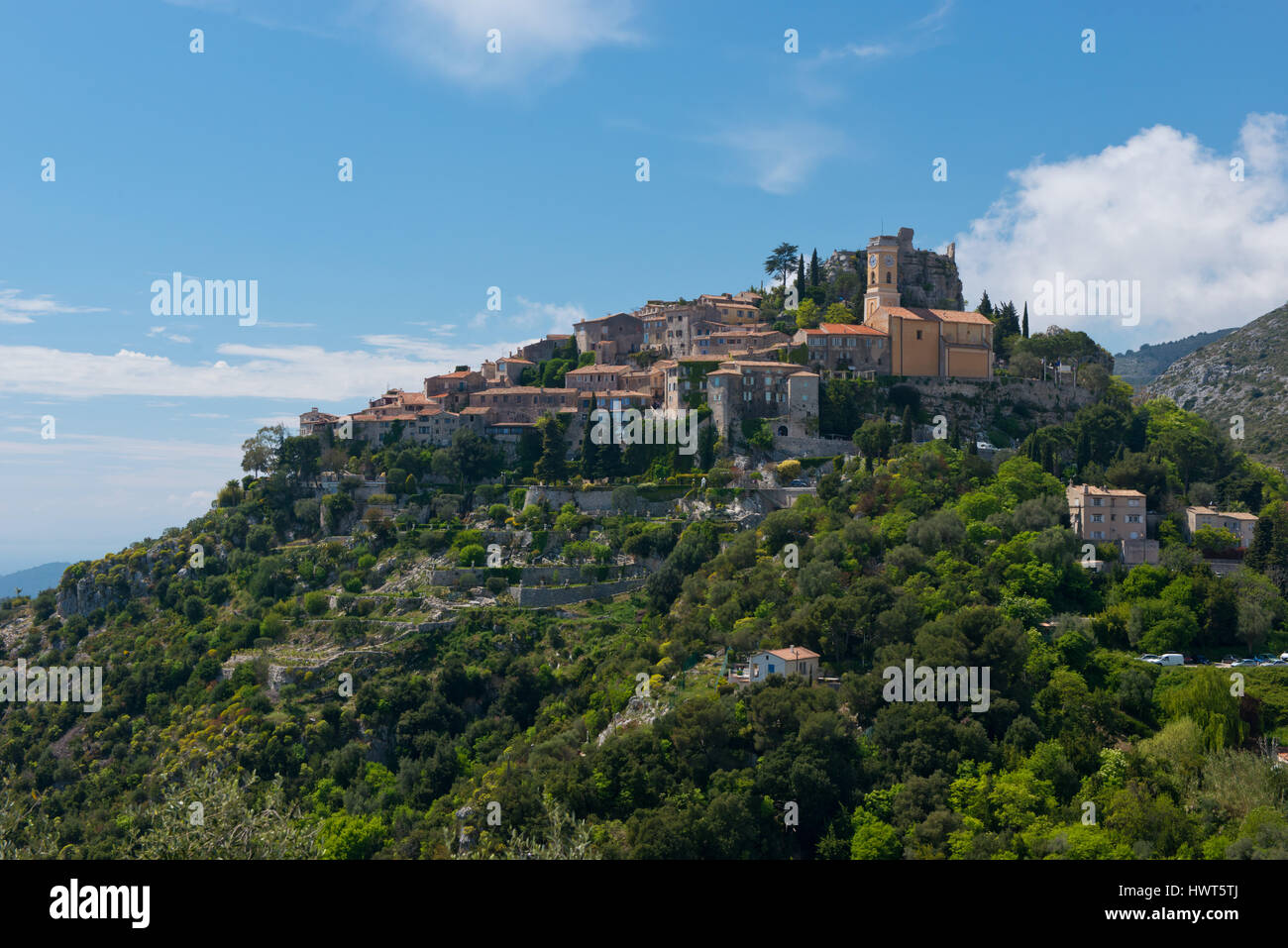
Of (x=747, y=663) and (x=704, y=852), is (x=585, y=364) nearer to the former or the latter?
(x=747, y=663)

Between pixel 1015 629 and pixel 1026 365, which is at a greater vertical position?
pixel 1026 365

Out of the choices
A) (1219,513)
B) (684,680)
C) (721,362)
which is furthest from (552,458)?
(1219,513)

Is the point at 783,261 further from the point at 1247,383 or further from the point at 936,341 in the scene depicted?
the point at 1247,383

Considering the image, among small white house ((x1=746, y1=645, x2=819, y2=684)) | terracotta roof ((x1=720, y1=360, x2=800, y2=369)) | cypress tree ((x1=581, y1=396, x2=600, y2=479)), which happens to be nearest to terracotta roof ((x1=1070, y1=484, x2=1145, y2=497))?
small white house ((x1=746, y1=645, x2=819, y2=684))

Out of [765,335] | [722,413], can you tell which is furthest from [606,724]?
[765,335]

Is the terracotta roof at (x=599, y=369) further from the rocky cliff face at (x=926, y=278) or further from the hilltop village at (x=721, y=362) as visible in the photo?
the rocky cliff face at (x=926, y=278)

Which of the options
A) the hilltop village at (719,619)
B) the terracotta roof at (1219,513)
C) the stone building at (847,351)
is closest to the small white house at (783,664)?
the hilltop village at (719,619)
